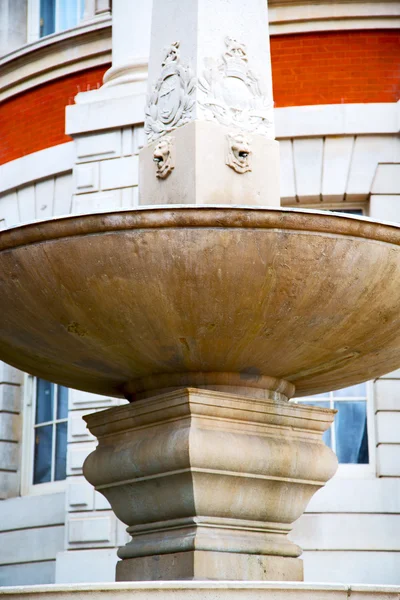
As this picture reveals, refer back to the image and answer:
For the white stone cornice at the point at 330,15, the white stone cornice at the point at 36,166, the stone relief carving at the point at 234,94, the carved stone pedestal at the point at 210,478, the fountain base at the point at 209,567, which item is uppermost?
the white stone cornice at the point at 330,15

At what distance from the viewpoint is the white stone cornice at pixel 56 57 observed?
1225cm

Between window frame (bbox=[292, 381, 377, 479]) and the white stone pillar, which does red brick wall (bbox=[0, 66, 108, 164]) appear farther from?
window frame (bbox=[292, 381, 377, 479])

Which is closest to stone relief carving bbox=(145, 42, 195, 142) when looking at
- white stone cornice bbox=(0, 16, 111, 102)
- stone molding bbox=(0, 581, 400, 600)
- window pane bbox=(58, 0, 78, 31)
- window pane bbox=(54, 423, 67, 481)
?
stone molding bbox=(0, 581, 400, 600)

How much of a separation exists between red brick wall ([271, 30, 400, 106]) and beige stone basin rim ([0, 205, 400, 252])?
690 centimetres

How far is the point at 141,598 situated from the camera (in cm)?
420

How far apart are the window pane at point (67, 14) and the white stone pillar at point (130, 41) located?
1956 mm

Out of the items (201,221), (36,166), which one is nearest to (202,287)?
(201,221)

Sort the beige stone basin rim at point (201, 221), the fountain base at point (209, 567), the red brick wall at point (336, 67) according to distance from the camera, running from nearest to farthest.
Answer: the beige stone basin rim at point (201, 221) < the fountain base at point (209, 567) < the red brick wall at point (336, 67)

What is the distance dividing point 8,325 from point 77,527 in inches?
238

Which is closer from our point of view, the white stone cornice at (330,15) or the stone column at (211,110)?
the stone column at (211,110)

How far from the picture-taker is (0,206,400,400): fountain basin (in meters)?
4.42

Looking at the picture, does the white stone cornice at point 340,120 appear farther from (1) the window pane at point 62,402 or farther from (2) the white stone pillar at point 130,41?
(1) the window pane at point 62,402

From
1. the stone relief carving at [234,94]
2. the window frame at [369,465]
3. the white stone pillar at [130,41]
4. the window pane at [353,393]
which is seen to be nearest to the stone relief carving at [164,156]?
the stone relief carving at [234,94]

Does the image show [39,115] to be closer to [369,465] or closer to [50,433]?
[50,433]
